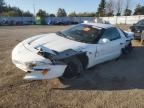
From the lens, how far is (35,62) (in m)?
5.28

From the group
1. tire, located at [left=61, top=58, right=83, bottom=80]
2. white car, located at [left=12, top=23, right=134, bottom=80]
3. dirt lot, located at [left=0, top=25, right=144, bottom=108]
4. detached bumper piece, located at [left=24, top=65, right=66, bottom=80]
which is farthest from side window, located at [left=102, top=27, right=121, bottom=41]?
detached bumper piece, located at [left=24, top=65, right=66, bottom=80]

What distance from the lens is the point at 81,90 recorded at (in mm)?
5488

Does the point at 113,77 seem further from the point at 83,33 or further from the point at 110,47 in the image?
the point at 83,33

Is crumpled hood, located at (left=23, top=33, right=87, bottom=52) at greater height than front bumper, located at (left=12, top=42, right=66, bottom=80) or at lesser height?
greater

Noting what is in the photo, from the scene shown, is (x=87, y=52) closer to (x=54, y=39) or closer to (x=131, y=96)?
(x=54, y=39)

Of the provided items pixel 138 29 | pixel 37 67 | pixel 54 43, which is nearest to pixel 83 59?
pixel 54 43

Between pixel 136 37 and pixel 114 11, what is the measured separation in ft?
257

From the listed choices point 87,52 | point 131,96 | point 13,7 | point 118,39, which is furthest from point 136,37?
point 13,7

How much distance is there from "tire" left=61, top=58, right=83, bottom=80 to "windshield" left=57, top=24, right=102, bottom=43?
85cm

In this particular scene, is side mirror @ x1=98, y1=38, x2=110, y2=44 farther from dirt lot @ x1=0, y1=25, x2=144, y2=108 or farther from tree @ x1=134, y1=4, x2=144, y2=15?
tree @ x1=134, y1=4, x2=144, y2=15

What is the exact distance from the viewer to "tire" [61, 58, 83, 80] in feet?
19.4

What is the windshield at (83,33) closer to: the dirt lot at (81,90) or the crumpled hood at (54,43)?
the crumpled hood at (54,43)

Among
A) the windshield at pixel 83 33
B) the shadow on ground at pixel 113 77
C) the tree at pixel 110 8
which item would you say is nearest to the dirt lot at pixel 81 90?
the shadow on ground at pixel 113 77

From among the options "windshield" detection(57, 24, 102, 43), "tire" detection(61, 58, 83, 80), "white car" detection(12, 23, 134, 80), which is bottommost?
"tire" detection(61, 58, 83, 80)
